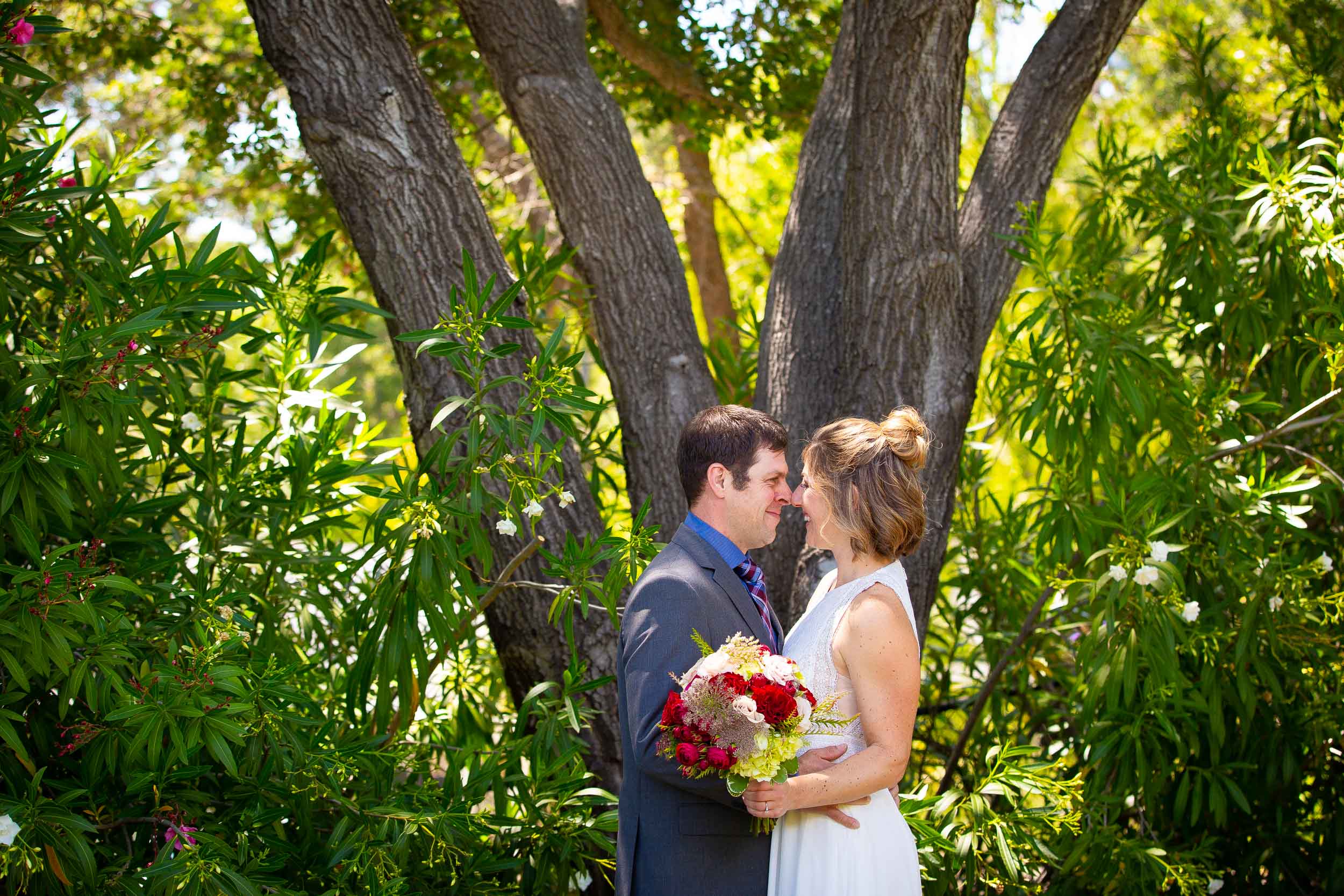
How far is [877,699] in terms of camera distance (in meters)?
2.19

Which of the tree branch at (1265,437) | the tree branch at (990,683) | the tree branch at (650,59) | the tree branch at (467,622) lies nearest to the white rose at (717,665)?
the tree branch at (467,622)

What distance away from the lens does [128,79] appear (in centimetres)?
793

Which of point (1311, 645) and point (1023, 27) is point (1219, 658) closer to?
point (1311, 645)

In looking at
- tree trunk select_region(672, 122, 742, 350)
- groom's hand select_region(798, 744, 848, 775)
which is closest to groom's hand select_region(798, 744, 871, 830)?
groom's hand select_region(798, 744, 848, 775)

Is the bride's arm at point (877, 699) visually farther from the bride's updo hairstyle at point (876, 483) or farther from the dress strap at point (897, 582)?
the bride's updo hairstyle at point (876, 483)

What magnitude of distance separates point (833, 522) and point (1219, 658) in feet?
5.46

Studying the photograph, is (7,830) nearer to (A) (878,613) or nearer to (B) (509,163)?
(A) (878,613)

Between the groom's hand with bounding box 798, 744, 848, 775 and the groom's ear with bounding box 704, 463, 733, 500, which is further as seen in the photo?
the groom's ear with bounding box 704, 463, 733, 500

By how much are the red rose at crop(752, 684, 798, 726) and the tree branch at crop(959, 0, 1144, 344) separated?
6.12 ft

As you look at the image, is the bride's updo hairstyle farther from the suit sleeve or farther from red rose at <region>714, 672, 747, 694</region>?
red rose at <region>714, 672, 747, 694</region>

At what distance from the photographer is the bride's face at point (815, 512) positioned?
2393 mm

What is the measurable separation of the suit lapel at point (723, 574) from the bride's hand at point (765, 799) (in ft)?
1.37

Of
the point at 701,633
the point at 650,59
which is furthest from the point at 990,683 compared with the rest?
the point at 650,59

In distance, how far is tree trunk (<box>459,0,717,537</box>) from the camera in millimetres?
3469
